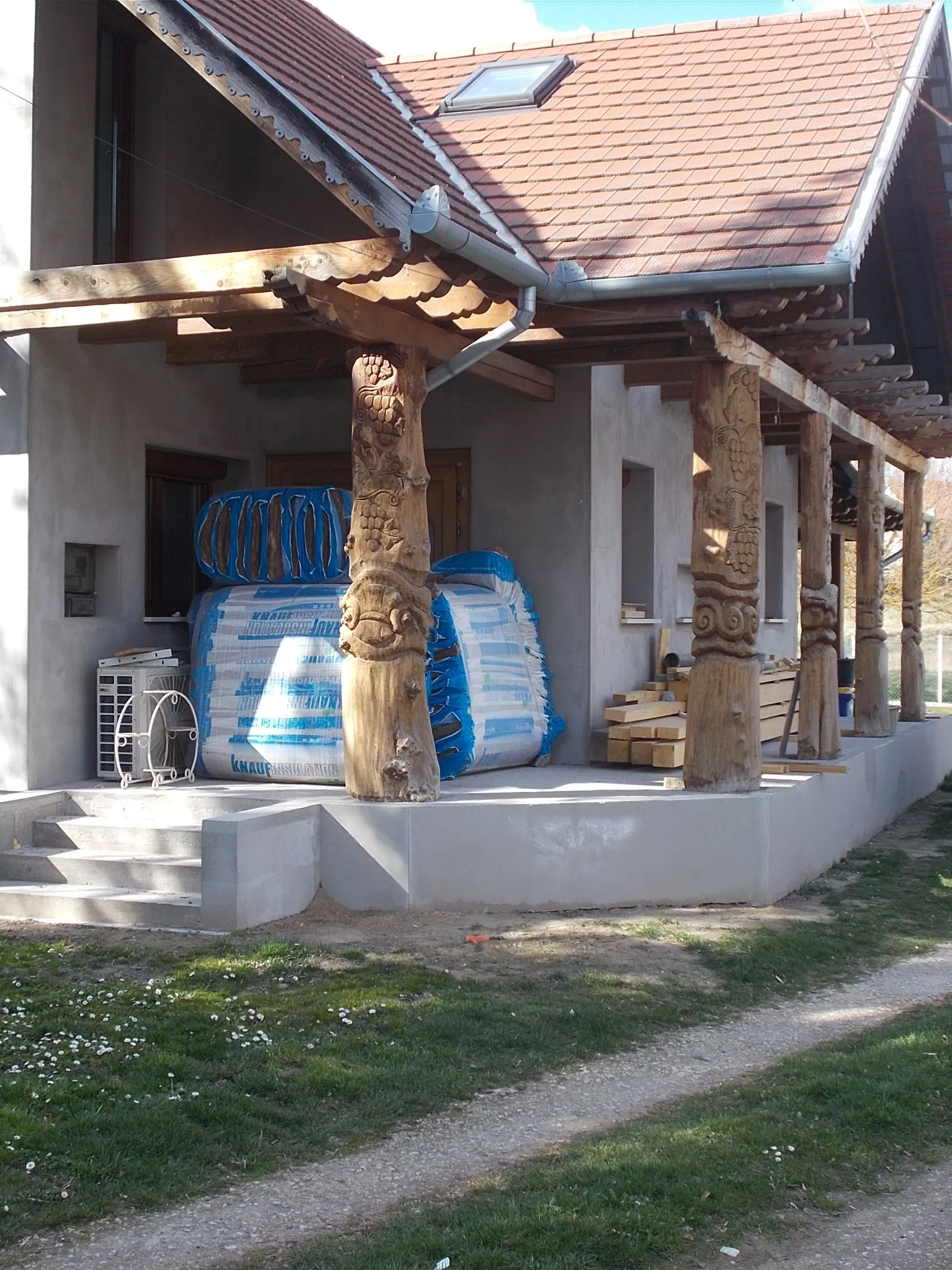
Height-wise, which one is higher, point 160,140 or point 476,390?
point 160,140

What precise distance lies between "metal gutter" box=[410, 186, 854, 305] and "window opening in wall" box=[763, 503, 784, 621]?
8.76 metres

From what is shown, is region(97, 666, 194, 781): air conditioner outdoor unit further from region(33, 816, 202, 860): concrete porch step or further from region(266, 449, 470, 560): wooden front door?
region(266, 449, 470, 560): wooden front door

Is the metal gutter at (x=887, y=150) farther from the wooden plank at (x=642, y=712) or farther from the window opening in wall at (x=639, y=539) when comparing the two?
the wooden plank at (x=642, y=712)

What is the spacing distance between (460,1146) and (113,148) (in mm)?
7586

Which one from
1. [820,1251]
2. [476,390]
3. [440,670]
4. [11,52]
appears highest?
[11,52]

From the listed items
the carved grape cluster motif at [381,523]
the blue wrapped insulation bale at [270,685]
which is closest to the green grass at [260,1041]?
the blue wrapped insulation bale at [270,685]

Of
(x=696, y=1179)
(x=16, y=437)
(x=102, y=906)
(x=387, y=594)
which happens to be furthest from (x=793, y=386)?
(x=696, y=1179)

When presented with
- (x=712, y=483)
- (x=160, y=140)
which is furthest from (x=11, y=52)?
(x=712, y=483)

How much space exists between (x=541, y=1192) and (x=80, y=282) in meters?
5.70

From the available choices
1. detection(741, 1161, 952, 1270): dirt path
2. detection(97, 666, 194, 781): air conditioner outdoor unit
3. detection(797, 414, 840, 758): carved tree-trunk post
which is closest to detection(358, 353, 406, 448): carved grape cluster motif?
detection(97, 666, 194, 781): air conditioner outdoor unit

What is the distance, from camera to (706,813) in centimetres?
894

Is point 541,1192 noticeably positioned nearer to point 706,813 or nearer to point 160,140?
point 706,813

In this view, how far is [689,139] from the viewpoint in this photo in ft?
34.8

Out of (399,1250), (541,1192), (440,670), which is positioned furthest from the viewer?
(440,670)
